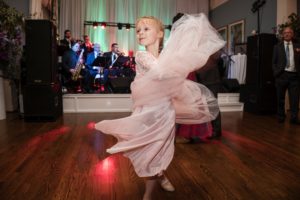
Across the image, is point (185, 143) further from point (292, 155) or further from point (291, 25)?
point (291, 25)

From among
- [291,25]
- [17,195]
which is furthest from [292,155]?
[291,25]

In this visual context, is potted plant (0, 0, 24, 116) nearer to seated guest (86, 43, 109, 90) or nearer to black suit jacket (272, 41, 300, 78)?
seated guest (86, 43, 109, 90)

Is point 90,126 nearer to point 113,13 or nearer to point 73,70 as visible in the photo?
point 73,70

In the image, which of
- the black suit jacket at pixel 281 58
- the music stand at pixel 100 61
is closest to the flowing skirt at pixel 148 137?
the black suit jacket at pixel 281 58

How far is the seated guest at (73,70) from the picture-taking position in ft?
21.8

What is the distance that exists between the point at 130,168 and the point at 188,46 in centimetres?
130

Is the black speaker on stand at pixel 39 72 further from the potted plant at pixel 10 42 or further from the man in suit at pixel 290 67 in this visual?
the man in suit at pixel 290 67

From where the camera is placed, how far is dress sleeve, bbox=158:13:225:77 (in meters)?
1.50

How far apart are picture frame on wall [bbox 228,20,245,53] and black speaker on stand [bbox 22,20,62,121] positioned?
5359 millimetres

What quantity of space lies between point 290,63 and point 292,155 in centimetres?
216
